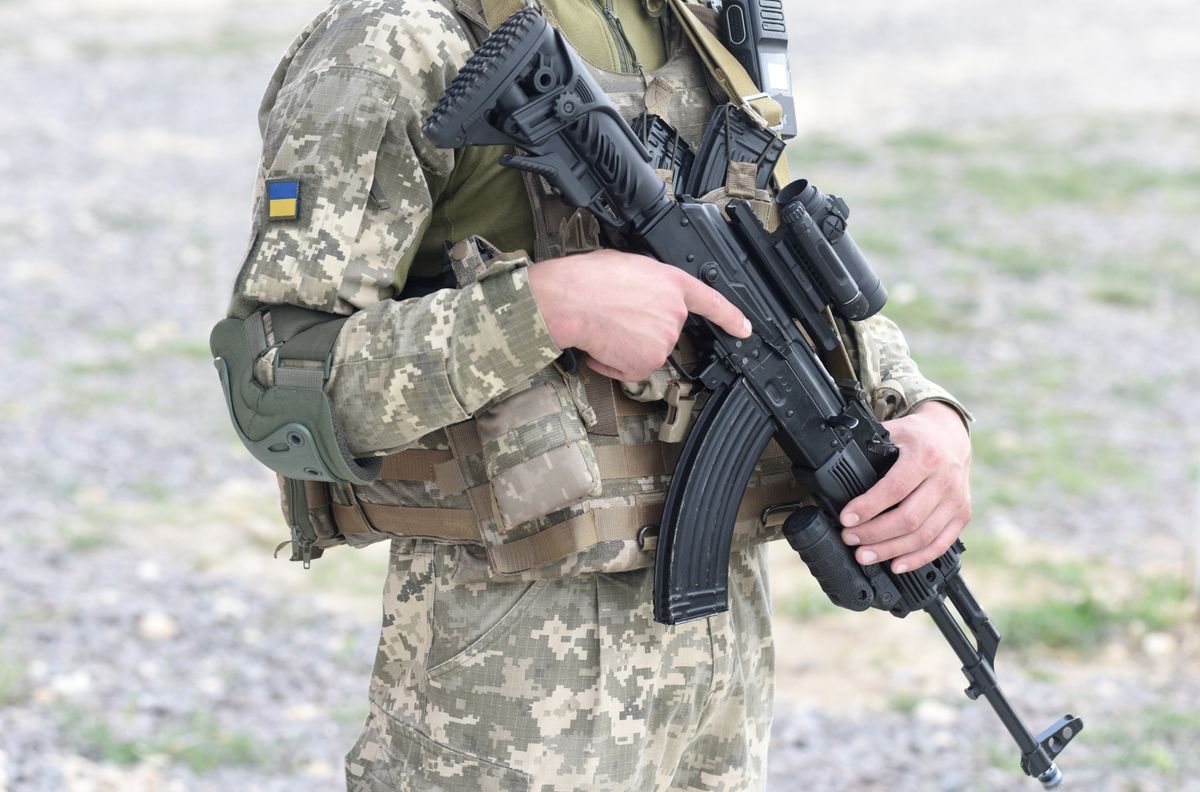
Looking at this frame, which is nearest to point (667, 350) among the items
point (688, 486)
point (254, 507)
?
point (688, 486)

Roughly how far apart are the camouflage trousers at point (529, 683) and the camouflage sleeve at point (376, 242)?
28cm

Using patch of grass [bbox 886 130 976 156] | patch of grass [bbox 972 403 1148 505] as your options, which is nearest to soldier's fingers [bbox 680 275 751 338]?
patch of grass [bbox 972 403 1148 505]

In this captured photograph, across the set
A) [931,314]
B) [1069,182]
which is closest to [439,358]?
[931,314]

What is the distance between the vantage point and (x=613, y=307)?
5.71 ft

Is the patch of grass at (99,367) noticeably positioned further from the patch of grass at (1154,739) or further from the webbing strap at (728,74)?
the webbing strap at (728,74)

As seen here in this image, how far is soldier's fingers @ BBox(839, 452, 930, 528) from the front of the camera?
6.47 feet

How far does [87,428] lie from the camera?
19.5 ft

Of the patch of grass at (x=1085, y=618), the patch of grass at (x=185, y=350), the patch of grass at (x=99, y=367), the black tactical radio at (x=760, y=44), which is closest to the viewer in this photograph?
the black tactical radio at (x=760, y=44)

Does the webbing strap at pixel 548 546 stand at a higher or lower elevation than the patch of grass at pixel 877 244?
higher

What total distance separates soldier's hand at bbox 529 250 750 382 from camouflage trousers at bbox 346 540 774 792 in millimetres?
346

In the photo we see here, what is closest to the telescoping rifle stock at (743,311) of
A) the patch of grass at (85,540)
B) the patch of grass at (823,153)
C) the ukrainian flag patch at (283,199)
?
the ukrainian flag patch at (283,199)

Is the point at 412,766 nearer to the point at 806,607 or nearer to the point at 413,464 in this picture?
the point at 413,464

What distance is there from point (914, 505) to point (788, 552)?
3.33 metres

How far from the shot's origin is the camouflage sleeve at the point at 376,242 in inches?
67.0
